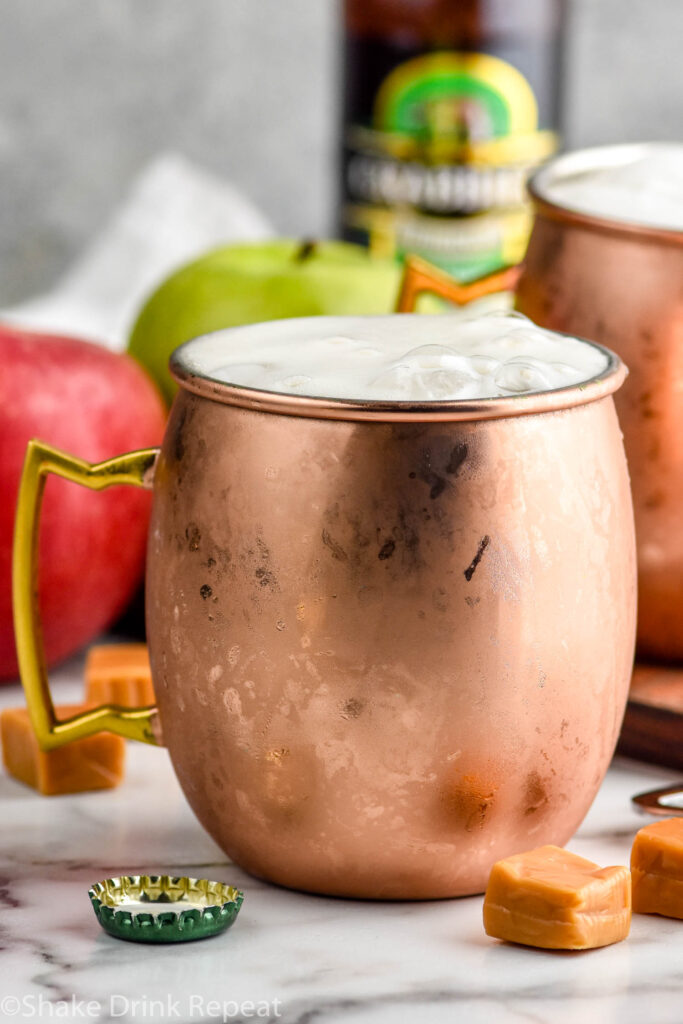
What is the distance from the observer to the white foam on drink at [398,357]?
0.39 meters

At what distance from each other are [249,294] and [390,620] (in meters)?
0.35

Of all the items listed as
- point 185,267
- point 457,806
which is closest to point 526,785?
point 457,806

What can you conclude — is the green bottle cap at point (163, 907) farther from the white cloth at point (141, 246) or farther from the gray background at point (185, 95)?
the gray background at point (185, 95)

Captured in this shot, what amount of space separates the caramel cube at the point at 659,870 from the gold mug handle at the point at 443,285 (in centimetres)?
23

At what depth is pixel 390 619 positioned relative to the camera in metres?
0.38

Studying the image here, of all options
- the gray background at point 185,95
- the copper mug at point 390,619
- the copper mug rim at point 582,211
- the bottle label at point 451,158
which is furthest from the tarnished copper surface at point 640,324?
the gray background at point 185,95

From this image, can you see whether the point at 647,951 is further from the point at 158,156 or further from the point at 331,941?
the point at 158,156

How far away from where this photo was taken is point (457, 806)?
15.9 inches

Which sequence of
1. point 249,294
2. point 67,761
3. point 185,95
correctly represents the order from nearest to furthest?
point 67,761
point 249,294
point 185,95

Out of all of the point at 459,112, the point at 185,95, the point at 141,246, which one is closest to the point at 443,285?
the point at 459,112

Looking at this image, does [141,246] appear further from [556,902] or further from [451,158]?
[556,902]

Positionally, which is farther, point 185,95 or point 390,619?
point 185,95

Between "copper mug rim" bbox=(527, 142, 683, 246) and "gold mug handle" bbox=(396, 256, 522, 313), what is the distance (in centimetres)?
3

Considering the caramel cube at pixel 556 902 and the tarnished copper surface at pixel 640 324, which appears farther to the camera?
the tarnished copper surface at pixel 640 324
